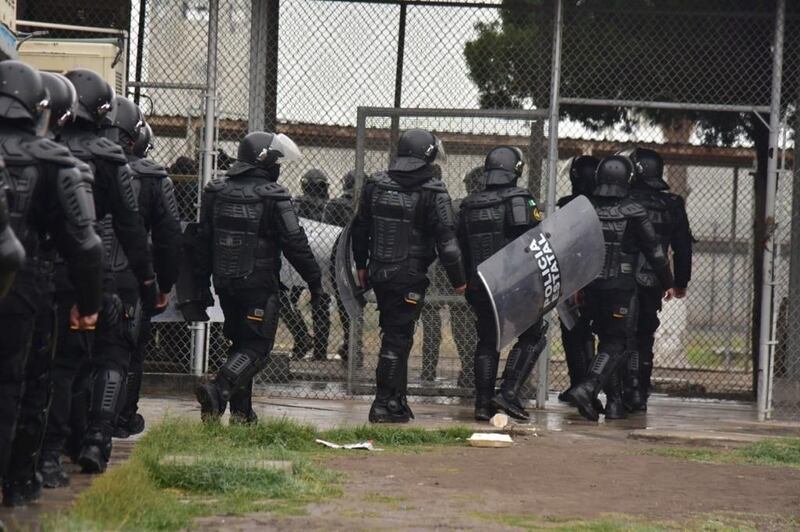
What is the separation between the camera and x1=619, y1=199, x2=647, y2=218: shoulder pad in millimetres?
12000

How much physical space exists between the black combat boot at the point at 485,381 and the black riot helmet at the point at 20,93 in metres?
5.98

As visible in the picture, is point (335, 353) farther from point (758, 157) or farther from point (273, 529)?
point (273, 529)

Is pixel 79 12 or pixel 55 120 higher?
pixel 79 12

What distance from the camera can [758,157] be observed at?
1475cm

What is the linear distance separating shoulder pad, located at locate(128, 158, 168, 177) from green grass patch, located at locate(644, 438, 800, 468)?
12.3ft

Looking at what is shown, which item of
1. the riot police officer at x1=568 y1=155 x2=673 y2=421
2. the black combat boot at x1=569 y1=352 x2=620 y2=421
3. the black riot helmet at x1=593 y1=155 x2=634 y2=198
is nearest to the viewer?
the black combat boot at x1=569 y1=352 x2=620 y2=421

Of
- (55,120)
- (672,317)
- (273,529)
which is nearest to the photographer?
(273,529)

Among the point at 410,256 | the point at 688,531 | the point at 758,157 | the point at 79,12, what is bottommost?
the point at 688,531

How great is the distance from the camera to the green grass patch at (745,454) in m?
9.70

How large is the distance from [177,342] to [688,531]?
7506 mm

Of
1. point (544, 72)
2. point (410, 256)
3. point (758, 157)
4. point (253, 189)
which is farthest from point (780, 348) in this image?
point (253, 189)

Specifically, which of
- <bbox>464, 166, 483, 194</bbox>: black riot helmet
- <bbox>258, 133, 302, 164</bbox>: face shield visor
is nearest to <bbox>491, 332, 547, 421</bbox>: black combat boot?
<bbox>464, 166, 483, 194</bbox>: black riot helmet

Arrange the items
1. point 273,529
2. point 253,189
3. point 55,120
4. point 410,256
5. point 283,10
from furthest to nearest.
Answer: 1. point 283,10
2. point 410,256
3. point 253,189
4. point 55,120
5. point 273,529

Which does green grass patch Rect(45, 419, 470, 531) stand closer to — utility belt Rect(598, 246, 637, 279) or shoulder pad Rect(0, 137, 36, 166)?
shoulder pad Rect(0, 137, 36, 166)
